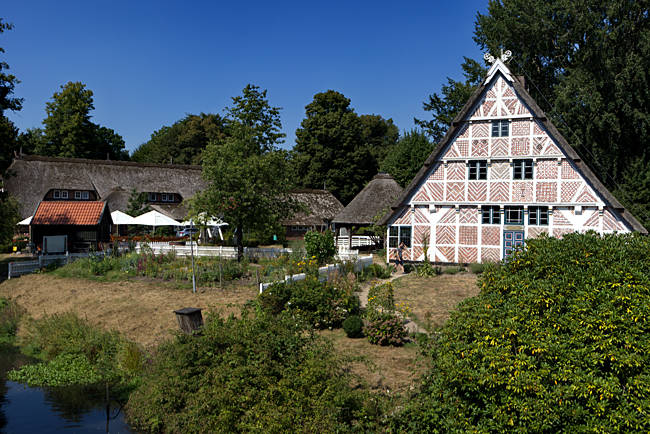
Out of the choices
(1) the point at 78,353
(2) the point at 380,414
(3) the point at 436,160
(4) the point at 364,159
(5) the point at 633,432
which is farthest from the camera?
(4) the point at 364,159

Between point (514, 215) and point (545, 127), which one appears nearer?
point (545, 127)

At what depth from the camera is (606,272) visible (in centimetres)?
736

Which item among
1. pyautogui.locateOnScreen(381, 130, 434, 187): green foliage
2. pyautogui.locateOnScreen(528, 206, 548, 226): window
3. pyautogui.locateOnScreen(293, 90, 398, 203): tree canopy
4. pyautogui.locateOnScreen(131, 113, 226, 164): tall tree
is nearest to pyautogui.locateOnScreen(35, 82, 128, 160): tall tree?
pyautogui.locateOnScreen(131, 113, 226, 164): tall tree

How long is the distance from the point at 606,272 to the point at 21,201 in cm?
Result: 4394

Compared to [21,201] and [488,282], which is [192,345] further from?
[21,201]

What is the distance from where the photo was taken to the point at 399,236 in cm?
2592

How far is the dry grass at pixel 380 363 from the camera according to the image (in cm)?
1053

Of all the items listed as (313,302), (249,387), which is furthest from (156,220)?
(249,387)

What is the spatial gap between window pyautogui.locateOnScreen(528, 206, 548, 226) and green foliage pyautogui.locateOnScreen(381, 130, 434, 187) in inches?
652

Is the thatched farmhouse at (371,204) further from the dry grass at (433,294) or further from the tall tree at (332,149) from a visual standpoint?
the tall tree at (332,149)

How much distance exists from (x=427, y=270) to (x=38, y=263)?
19.5 metres

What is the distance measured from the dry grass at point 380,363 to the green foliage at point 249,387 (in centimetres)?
82

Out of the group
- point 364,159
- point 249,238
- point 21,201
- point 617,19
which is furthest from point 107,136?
point 617,19

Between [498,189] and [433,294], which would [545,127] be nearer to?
[498,189]
